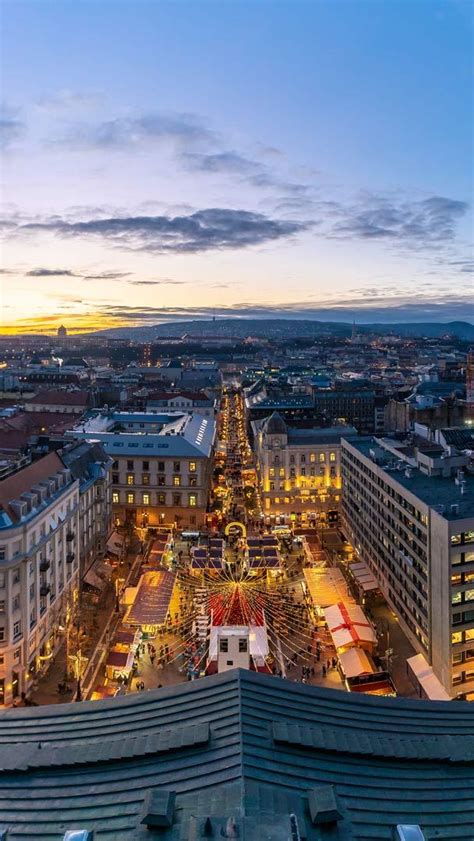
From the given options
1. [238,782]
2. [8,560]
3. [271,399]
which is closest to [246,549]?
[8,560]

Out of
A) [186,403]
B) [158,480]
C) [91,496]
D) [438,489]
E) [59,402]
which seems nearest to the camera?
[438,489]

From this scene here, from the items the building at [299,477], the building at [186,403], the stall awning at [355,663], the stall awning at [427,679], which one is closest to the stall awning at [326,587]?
the stall awning at [355,663]

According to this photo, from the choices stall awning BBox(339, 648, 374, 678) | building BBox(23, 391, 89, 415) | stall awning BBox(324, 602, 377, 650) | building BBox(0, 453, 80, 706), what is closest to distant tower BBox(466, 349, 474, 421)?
stall awning BBox(324, 602, 377, 650)

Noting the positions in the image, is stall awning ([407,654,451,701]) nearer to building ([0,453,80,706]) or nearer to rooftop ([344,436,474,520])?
rooftop ([344,436,474,520])

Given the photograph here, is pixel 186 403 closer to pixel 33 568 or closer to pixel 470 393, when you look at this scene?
pixel 470 393

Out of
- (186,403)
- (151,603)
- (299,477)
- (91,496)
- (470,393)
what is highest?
(470,393)

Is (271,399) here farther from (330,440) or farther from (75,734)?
(75,734)

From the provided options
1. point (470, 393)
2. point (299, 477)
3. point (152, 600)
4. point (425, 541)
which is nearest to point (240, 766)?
point (425, 541)

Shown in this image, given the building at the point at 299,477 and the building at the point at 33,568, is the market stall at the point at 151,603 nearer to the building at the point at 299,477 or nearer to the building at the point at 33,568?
the building at the point at 33,568
